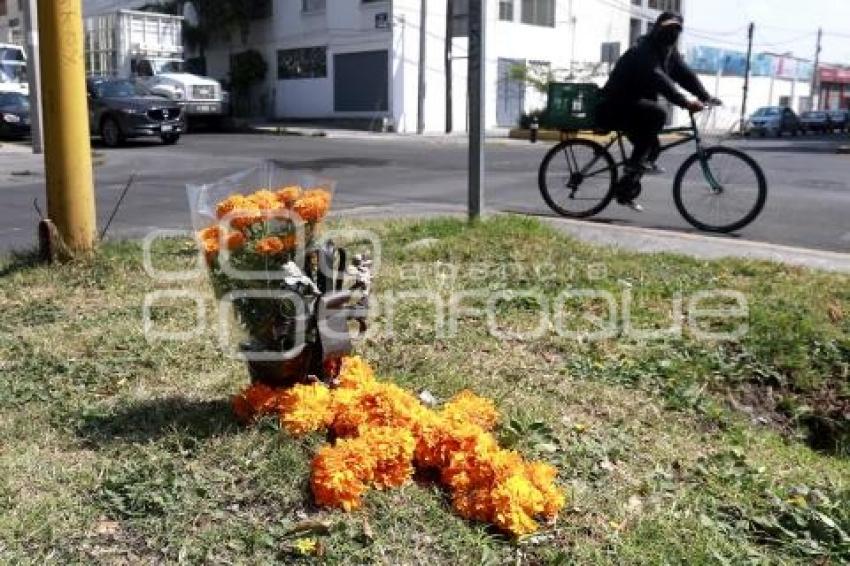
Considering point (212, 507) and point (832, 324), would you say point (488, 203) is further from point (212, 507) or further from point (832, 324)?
point (212, 507)

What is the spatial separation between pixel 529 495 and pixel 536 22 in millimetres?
35724

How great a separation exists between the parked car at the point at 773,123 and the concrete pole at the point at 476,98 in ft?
118

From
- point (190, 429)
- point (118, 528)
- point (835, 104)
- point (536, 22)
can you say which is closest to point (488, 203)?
point (190, 429)

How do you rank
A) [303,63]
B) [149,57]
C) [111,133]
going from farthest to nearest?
[303,63] → [149,57] → [111,133]

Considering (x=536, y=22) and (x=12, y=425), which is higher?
(x=536, y=22)

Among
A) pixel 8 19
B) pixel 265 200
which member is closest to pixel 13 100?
pixel 265 200

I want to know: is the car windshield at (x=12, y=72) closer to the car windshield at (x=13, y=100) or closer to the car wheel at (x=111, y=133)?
the car windshield at (x=13, y=100)

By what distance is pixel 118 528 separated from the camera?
2627mm

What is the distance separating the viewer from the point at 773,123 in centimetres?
4078

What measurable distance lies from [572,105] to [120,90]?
16662mm

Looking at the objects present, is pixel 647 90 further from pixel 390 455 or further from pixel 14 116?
pixel 14 116

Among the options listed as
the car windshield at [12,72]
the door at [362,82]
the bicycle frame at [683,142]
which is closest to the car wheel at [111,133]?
the car windshield at [12,72]

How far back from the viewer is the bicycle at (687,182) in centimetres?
744

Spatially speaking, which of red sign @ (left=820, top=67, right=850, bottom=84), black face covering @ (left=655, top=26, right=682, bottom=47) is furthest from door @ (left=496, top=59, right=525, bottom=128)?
red sign @ (left=820, top=67, right=850, bottom=84)
